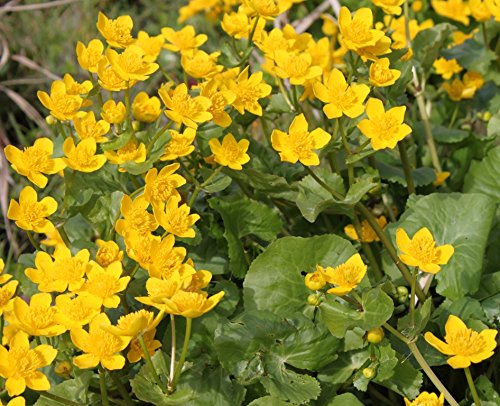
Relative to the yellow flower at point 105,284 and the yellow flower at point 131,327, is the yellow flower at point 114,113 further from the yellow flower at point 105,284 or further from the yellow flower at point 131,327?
the yellow flower at point 131,327

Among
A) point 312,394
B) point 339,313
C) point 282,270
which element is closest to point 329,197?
point 282,270

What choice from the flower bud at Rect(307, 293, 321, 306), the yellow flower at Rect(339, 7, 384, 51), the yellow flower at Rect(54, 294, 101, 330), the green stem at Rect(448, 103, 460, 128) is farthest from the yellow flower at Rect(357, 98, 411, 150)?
the green stem at Rect(448, 103, 460, 128)

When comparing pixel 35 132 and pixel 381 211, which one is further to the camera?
pixel 35 132

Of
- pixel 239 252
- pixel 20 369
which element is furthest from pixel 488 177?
pixel 20 369

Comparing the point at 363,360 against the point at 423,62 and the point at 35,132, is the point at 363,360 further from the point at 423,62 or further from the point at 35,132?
the point at 35,132

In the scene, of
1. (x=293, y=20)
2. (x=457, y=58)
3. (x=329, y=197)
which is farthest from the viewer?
(x=293, y=20)


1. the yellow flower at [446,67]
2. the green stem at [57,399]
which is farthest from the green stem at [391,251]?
the yellow flower at [446,67]
